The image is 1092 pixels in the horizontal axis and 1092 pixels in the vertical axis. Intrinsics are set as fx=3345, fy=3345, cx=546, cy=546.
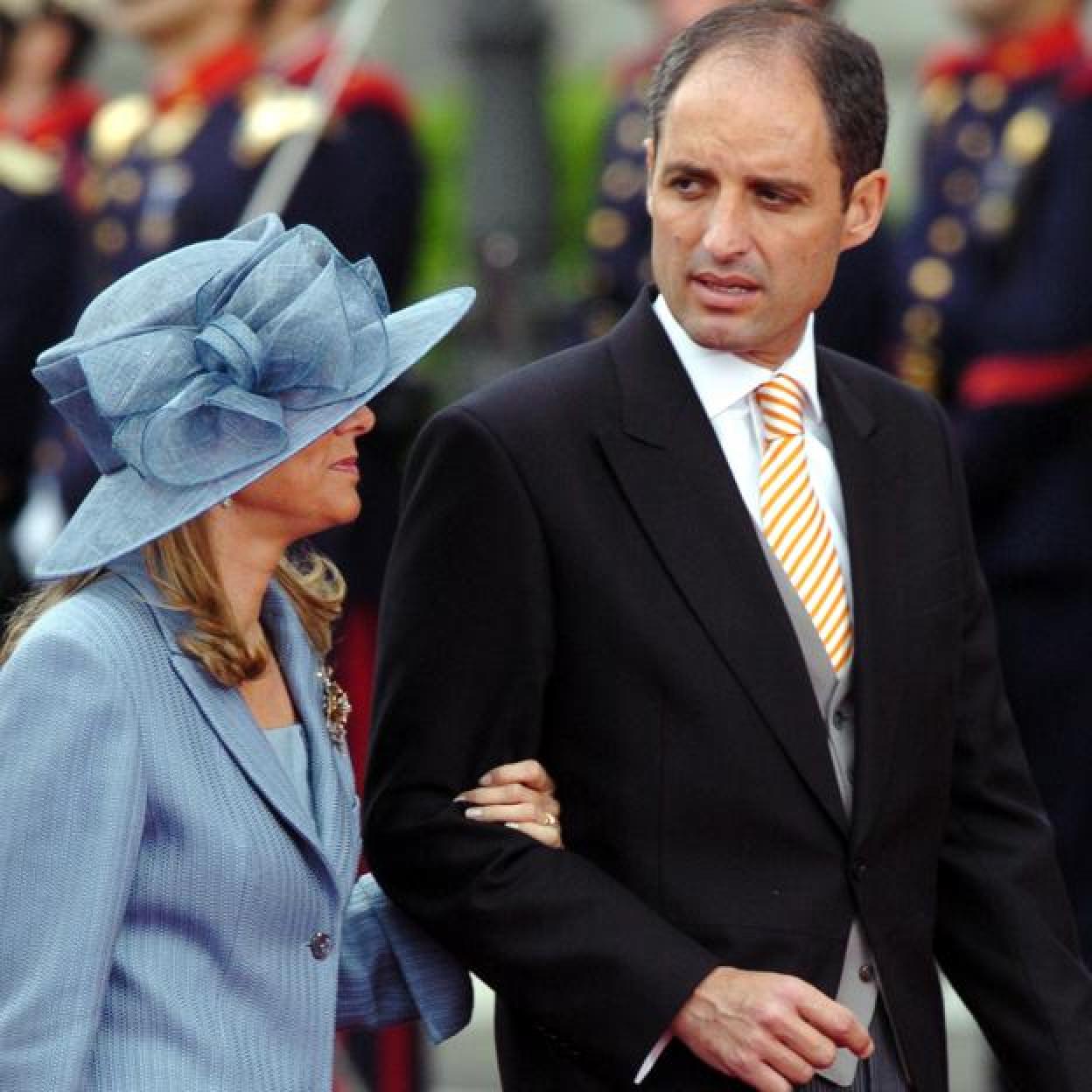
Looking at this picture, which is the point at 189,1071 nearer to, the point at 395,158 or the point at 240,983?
the point at 240,983

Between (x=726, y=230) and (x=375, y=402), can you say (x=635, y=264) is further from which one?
(x=726, y=230)

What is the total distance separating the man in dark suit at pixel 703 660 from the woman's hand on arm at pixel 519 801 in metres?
0.02

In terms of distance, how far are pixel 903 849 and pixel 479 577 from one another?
56cm

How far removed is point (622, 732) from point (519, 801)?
5.1 inches

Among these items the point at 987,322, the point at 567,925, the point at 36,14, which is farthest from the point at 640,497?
the point at 36,14

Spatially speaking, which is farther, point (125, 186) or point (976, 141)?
point (125, 186)

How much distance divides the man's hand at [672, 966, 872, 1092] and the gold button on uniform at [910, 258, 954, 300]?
303cm

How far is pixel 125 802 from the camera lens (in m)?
3.21

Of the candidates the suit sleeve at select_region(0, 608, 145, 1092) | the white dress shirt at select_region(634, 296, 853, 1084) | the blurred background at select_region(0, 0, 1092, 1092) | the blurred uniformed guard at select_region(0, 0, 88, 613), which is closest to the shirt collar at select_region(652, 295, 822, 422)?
the white dress shirt at select_region(634, 296, 853, 1084)

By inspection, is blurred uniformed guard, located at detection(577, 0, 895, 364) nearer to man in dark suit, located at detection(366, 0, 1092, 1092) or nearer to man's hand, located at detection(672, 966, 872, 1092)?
man in dark suit, located at detection(366, 0, 1092, 1092)

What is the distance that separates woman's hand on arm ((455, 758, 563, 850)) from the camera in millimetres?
3500

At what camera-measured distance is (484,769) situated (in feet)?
11.6

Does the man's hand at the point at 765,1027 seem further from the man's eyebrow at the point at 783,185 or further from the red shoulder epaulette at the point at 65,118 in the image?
the red shoulder epaulette at the point at 65,118

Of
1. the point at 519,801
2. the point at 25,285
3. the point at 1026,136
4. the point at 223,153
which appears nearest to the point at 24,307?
the point at 25,285
